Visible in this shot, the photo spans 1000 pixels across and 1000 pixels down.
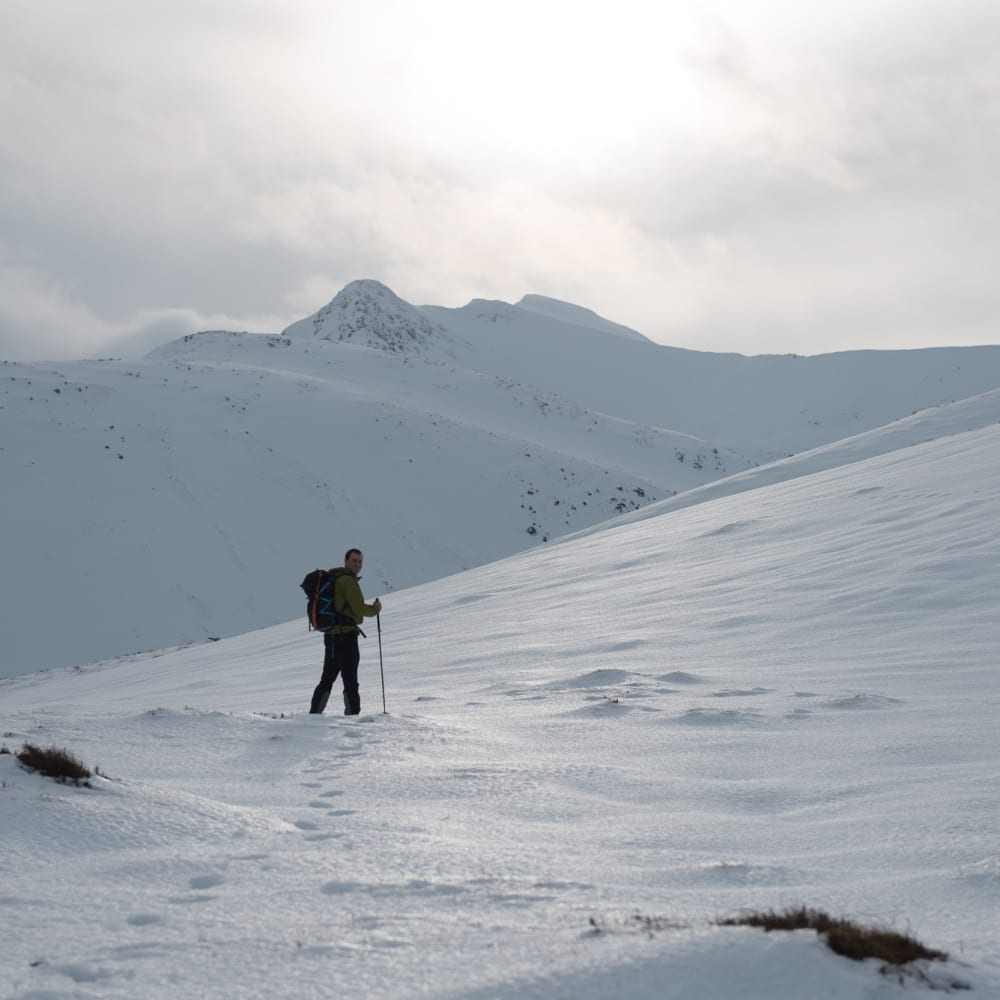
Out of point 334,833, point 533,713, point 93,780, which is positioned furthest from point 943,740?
point 93,780

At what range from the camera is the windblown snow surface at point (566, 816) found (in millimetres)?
3336

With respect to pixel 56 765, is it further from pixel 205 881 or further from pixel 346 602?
pixel 346 602

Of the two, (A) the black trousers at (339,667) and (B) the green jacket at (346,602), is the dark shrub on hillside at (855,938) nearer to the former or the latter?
(A) the black trousers at (339,667)

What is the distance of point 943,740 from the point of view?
6965mm

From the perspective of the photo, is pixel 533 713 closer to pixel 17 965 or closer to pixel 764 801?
pixel 764 801

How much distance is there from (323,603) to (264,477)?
30609mm

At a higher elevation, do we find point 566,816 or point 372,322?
point 372,322

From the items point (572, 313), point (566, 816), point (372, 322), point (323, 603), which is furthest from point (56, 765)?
point (572, 313)

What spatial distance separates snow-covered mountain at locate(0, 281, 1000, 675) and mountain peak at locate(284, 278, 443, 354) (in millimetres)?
42695

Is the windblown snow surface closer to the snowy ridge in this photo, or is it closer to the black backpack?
the black backpack

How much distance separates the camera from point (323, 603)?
1012cm

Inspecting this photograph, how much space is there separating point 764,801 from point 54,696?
1561 centimetres

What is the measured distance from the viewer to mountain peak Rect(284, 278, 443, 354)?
115000 mm

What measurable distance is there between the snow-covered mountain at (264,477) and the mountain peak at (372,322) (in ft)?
140
